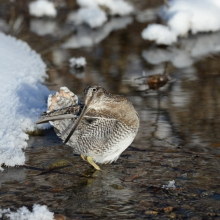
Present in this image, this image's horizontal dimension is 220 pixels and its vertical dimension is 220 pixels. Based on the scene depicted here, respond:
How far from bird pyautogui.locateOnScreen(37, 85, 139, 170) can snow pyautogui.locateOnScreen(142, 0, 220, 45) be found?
6.02 metres

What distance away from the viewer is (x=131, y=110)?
576cm

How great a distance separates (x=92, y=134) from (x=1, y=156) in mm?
1020

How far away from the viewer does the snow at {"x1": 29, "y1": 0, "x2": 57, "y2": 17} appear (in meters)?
14.7

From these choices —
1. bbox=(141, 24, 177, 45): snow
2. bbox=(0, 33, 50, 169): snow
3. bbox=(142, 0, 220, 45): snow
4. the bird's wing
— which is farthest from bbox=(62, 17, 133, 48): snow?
the bird's wing

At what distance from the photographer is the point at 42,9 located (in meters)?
14.7

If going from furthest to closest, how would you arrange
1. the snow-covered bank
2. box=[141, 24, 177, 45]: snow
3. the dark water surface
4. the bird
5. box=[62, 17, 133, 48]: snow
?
the snow-covered bank < box=[62, 17, 133, 48]: snow < box=[141, 24, 177, 45]: snow < the bird < the dark water surface

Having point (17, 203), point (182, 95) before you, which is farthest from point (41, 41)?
point (17, 203)

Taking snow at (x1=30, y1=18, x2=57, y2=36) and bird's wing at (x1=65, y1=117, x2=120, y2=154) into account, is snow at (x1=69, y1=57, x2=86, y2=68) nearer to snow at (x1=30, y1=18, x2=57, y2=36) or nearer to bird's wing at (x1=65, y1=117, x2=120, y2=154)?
snow at (x1=30, y1=18, x2=57, y2=36)

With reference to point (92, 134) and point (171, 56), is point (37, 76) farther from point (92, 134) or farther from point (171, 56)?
point (92, 134)

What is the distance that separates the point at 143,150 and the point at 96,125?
2.94 feet

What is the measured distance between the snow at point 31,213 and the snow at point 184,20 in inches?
291

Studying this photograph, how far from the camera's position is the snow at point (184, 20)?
1152cm

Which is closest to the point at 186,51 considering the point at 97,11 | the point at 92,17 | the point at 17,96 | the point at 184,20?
the point at 184,20

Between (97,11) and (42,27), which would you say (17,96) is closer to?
(42,27)
